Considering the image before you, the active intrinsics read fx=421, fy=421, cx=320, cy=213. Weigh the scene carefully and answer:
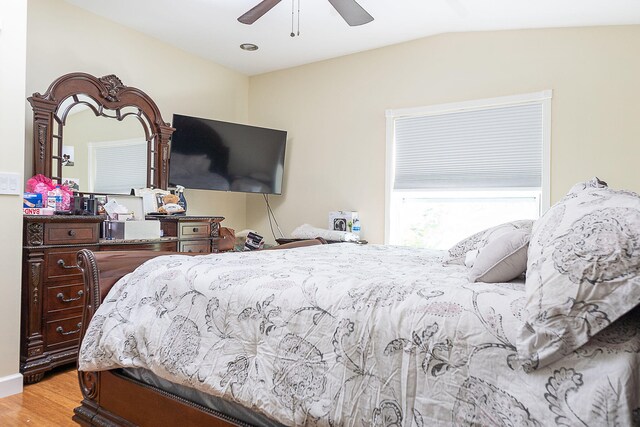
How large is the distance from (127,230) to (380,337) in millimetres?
2584

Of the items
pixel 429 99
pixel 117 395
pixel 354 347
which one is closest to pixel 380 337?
pixel 354 347

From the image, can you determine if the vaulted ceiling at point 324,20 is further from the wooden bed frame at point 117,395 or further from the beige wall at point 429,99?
→ the wooden bed frame at point 117,395

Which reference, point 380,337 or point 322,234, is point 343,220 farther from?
point 380,337

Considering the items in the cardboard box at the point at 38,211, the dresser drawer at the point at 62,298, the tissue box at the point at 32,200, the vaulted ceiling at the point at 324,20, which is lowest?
the dresser drawer at the point at 62,298

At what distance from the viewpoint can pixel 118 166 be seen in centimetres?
350

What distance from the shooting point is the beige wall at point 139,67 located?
10.2 ft

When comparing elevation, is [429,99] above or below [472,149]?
above

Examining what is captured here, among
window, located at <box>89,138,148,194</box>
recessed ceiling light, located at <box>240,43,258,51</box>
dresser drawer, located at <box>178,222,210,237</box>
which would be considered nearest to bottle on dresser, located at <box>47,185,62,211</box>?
window, located at <box>89,138,148,194</box>

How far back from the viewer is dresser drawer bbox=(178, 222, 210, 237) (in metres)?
3.55

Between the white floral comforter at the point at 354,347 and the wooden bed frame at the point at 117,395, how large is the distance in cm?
9

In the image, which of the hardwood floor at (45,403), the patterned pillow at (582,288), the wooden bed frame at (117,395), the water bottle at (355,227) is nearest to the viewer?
the patterned pillow at (582,288)

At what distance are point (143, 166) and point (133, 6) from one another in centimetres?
129

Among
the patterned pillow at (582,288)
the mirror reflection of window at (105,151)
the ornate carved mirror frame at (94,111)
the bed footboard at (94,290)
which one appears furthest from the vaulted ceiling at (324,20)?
the patterned pillow at (582,288)

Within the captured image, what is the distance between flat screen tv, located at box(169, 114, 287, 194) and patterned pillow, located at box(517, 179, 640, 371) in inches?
139
